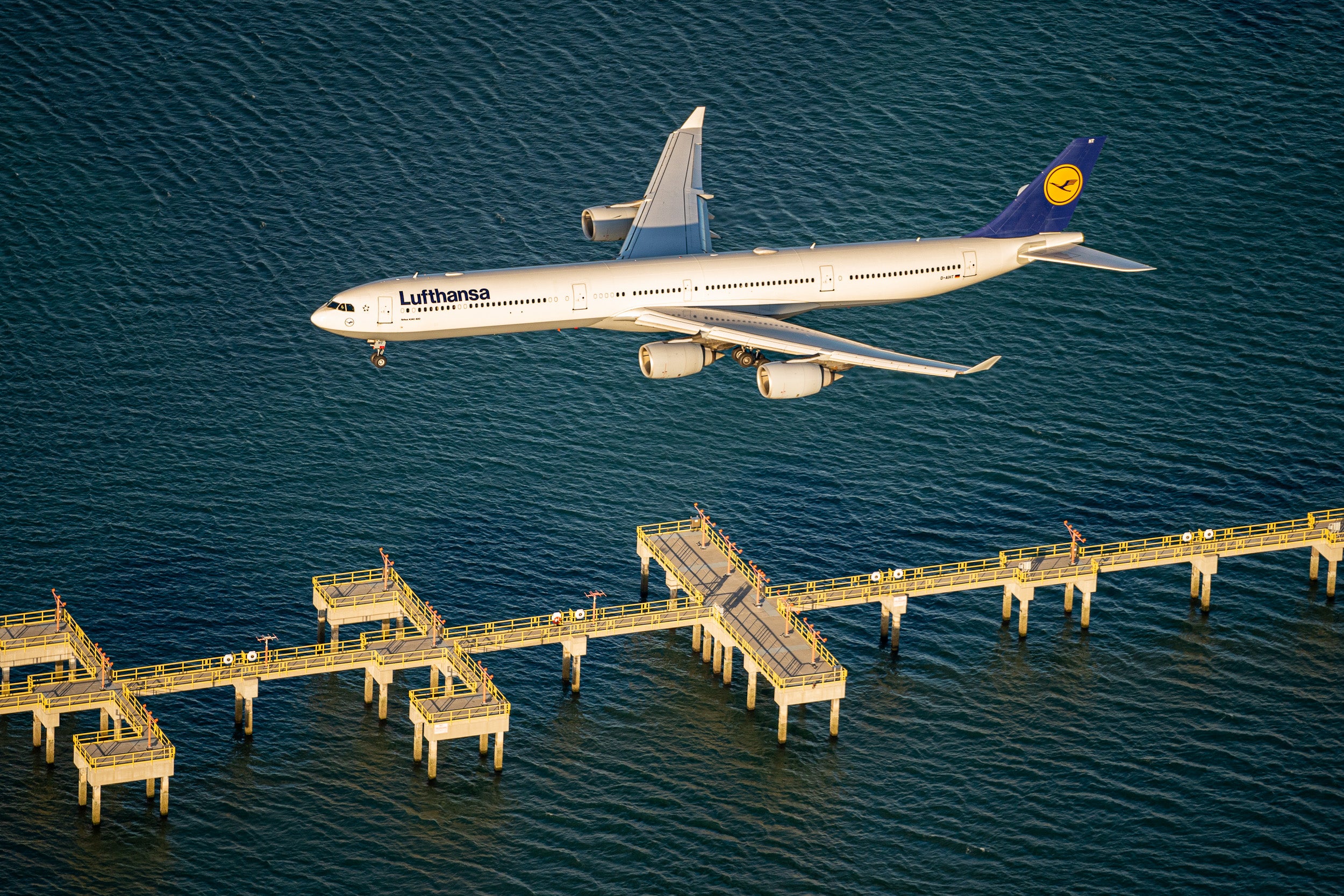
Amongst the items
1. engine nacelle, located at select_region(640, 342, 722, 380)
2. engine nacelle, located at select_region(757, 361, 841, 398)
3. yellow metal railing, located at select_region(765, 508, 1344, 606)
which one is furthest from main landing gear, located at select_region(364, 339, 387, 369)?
yellow metal railing, located at select_region(765, 508, 1344, 606)

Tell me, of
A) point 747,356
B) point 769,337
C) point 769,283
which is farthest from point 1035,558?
point 769,283

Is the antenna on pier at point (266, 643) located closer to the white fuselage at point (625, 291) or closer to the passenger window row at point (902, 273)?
the white fuselage at point (625, 291)

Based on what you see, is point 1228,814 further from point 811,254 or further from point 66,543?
point 66,543

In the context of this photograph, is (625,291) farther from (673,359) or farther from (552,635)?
(552,635)

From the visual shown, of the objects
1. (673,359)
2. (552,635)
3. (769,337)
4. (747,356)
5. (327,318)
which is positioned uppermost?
(769,337)

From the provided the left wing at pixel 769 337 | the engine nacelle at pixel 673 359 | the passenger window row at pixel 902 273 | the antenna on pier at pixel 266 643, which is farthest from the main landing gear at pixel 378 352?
the passenger window row at pixel 902 273

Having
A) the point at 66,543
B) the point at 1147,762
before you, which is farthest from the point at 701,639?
the point at 66,543

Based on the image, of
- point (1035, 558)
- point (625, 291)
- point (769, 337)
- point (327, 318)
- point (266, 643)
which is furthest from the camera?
point (1035, 558)
